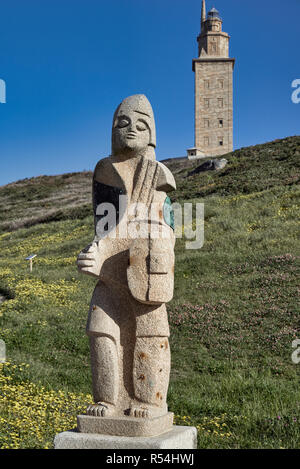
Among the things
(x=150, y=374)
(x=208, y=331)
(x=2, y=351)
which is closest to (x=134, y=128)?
(x=150, y=374)

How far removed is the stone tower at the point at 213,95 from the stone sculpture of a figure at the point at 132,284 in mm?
66548

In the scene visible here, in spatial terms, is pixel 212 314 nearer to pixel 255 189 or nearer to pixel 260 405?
pixel 260 405

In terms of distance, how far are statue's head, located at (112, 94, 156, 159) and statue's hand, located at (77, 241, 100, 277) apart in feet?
3.56

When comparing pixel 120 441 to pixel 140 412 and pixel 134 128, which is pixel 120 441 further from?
pixel 134 128

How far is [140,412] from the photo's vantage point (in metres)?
4.85

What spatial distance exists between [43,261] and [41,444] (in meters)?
15.0

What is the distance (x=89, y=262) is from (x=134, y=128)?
1407mm

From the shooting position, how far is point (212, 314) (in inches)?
502

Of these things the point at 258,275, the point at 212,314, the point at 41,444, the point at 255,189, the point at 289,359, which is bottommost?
the point at 41,444

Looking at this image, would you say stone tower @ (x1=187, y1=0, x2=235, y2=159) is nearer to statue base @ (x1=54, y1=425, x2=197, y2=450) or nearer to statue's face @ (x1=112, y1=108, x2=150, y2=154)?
statue's face @ (x1=112, y1=108, x2=150, y2=154)

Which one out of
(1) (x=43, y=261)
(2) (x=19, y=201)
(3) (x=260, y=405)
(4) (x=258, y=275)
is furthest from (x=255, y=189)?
(2) (x=19, y=201)

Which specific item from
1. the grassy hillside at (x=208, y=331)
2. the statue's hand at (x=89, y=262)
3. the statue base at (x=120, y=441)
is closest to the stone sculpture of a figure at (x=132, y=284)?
the statue's hand at (x=89, y=262)

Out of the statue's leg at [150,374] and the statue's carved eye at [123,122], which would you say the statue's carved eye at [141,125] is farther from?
the statue's leg at [150,374]

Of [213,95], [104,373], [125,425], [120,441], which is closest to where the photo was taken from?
[120,441]
